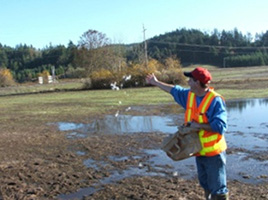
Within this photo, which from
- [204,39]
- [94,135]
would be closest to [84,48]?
[94,135]

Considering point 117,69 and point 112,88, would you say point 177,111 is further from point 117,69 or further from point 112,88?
point 117,69

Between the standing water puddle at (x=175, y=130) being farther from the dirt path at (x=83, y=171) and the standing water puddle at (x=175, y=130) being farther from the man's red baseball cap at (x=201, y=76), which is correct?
the man's red baseball cap at (x=201, y=76)

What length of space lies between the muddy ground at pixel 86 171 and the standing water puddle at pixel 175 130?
0.67 ft

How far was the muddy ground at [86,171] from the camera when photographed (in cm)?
621

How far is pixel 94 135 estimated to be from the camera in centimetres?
1252

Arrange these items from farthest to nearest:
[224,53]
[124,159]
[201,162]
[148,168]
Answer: [224,53] → [124,159] → [148,168] → [201,162]

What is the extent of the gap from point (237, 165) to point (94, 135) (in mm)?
5951

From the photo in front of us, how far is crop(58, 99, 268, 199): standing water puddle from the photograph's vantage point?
24.1 ft

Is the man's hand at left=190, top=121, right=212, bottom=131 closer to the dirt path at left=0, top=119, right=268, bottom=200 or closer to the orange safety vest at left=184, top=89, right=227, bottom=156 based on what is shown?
the orange safety vest at left=184, top=89, right=227, bottom=156

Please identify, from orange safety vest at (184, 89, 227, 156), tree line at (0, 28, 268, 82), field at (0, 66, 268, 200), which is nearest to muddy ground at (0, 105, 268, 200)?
field at (0, 66, 268, 200)

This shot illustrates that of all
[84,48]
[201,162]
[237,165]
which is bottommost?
[237,165]

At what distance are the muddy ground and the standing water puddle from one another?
0.67 feet

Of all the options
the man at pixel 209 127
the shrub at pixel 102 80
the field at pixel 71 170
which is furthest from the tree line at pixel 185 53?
the man at pixel 209 127

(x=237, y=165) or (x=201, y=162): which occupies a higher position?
(x=201, y=162)
